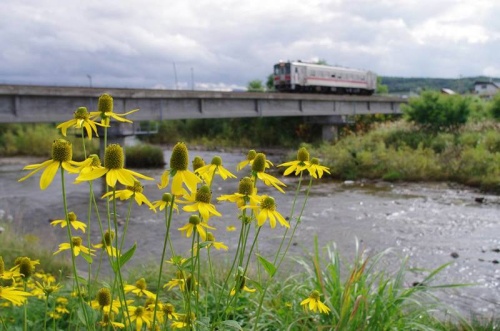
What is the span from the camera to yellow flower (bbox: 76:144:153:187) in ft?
5.02

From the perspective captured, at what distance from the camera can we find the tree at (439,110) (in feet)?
83.3

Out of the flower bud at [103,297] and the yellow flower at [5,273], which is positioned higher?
the yellow flower at [5,273]

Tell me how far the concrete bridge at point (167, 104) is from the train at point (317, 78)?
262 cm

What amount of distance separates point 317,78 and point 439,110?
9.39 m

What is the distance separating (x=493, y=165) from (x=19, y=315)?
1648 centimetres

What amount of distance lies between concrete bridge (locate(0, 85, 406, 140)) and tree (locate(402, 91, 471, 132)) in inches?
195

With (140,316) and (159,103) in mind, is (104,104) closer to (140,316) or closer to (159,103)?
(140,316)

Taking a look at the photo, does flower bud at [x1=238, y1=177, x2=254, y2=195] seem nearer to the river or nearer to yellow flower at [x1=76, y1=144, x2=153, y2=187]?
yellow flower at [x1=76, y1=144, x2=153, y2=187]

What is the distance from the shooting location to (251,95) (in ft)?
75.8

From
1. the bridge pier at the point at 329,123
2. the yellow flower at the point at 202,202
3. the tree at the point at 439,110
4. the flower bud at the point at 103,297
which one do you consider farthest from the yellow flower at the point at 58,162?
the bridge pier at the point at 329,123

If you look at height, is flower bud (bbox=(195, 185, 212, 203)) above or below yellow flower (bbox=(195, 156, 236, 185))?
below

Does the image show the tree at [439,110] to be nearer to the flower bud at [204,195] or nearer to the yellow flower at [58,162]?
the flower bud at [204,195]

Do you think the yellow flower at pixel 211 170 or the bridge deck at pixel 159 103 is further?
the bridge deck at pixel 159 103

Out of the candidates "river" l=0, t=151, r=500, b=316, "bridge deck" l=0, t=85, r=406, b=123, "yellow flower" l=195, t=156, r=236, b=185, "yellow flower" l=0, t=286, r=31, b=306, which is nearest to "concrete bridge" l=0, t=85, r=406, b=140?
"bridge deck" l=0, t=85, r=406, b=123
